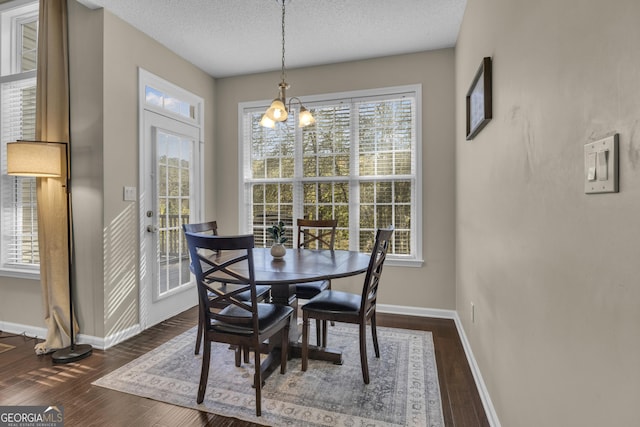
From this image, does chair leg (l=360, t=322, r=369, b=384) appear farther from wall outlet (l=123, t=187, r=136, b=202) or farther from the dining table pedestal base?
wall outlet (l=123, t=187, r=136, b=202)

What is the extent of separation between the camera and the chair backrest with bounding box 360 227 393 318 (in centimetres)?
212

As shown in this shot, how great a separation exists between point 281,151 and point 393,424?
3043mm

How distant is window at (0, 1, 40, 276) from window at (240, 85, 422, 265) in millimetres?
2028

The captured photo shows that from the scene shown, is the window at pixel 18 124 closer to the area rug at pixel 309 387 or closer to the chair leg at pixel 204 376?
the area rug at pixel 309 387

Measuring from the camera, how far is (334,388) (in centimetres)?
212

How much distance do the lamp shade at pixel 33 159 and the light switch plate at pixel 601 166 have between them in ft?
10.7

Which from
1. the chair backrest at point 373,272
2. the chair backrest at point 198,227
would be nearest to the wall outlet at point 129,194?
the chair backrest at point 198,227

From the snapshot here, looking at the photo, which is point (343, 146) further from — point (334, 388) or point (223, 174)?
point (334, 388)

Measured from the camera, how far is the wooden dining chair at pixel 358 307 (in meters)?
2.15

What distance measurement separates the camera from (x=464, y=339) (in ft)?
8.96

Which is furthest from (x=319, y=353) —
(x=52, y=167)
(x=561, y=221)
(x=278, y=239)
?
(x=52, y=167)

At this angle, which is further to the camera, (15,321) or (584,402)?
(15,321)

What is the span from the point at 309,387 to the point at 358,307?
598 millimetres

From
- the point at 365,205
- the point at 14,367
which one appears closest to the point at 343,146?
the point at 365,205
